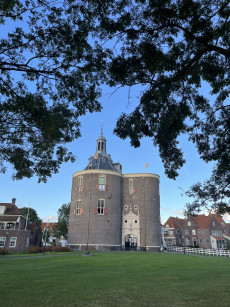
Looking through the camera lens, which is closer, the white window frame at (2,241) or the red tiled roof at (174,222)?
the white window frame at (2,241)

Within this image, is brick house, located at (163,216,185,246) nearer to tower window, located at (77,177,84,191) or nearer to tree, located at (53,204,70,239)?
tree, located at (53,204,70,239)

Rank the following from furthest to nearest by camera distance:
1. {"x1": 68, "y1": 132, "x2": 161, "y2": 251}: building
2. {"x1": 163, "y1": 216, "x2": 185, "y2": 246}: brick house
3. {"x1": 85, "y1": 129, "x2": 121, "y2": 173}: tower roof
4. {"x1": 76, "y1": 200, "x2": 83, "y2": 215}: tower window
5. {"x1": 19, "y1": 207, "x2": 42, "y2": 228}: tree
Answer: {"x1": 163, "y1": 216, "x2": 185, "y2": 246}: brick house
{"x1": 19, "y1": 207, "x2": 42, "y2": 228}: tree
{"x1": 85, "y1": 129, "x2": 121, "y2": 173}: tower roof
{"x1": 76, "y1": 200, "x2": 83, "y2": 215}: tower window
{"x1": 68, "y1": 132, "x2": 161, "y2": 251}: building

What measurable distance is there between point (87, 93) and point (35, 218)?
7605cm

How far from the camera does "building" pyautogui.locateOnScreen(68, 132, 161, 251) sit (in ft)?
148

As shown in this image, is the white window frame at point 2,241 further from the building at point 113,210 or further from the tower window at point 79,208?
the tower window at point 79,208

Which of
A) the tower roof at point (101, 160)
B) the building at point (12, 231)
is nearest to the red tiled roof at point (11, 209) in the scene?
the building at point (12, 231)

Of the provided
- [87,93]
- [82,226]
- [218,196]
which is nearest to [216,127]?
[218,196]

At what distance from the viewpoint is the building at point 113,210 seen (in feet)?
148

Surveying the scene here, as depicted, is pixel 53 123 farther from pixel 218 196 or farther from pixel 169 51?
pixel 218 196

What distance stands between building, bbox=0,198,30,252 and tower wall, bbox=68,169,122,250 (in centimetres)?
912

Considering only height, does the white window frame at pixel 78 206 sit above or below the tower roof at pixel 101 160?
below

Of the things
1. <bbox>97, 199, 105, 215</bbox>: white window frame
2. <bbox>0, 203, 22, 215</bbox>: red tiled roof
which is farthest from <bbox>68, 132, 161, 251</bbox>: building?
<bbox>0, 203, 22, 215</bbox>: red tiled roof

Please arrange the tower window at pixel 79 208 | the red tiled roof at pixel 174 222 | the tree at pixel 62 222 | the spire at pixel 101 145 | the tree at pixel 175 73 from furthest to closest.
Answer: the red tiled roof at pixel 174 222, the tree at pixel 62 222, the spire at pixel 101 145, the tower window at pixel 79 208, the tree at pixel 175 73

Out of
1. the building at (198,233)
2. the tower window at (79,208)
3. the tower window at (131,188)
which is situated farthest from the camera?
the building at (198,233)
